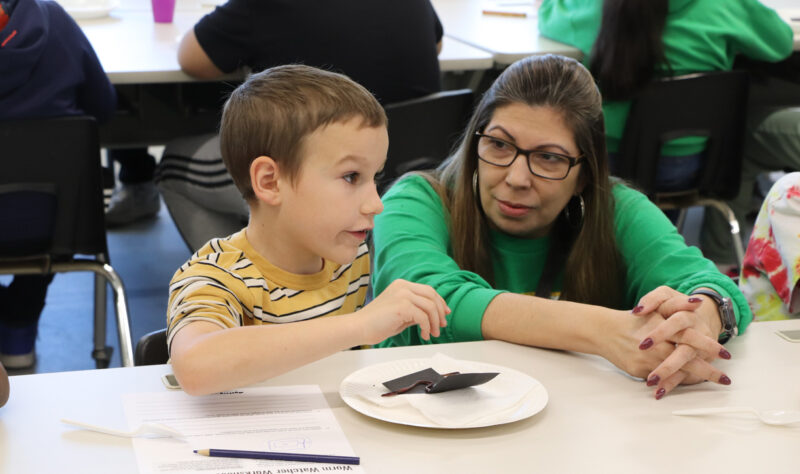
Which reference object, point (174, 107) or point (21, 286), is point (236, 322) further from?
point (174, 107)

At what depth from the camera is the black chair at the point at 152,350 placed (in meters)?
1.34

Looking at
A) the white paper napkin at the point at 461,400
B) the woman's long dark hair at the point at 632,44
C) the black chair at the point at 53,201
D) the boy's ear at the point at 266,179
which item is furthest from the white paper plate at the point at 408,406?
the woman's long dark hair at the point at 632,44

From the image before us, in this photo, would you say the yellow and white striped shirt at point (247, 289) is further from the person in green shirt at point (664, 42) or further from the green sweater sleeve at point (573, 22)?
the green sweater sleeve at point (573, 22)

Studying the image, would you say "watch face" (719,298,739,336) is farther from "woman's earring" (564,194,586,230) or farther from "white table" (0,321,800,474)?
"woman's earring" (564,194,586,230)

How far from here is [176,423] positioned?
1067 millimetres

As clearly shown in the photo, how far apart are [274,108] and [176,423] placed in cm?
45

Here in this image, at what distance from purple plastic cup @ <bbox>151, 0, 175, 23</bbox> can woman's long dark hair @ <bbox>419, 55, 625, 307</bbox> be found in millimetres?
2035

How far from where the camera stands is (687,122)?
2883 millimetres

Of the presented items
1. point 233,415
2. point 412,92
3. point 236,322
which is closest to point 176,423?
point 233,415

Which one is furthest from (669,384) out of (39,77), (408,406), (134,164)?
(134,164)

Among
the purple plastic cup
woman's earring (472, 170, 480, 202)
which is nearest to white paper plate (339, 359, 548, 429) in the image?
woman's earring (472, 170, 480, 202)

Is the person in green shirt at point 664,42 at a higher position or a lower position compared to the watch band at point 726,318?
higher

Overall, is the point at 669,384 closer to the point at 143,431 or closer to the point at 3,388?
the point at 143,431

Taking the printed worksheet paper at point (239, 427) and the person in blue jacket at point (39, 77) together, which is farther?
the person in blue jacket at point (39, 77)
